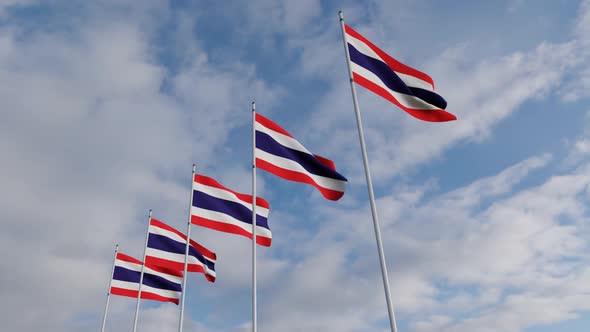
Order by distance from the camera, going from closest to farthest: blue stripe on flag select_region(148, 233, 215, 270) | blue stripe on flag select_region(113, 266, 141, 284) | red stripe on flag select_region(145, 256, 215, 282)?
1. red stripe on flag select_region(145, 256, 215, 282)
2. blue stripe on flag select_region(148, 233, 215, 270)
3. blue stripe on flag select_region(113, 266, 141, 284)

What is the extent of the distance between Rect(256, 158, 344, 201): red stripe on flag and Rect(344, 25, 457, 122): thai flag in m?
4.02

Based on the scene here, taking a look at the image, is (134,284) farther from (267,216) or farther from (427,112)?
(427,112)

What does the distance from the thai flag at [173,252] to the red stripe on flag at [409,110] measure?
1671 cm

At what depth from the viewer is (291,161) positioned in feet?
56.2

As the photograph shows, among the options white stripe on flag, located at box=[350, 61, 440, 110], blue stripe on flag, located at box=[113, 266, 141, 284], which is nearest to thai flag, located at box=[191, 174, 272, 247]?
white stripe on flag, located at box=[350, 61, 440, 110]

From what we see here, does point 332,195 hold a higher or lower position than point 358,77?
lower

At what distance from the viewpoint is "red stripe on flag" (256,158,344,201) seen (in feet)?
53.4

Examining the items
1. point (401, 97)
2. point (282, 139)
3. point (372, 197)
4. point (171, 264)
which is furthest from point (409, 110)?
point (171, 264)

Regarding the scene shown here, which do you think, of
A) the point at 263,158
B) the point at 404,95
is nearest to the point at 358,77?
the point at 404,95

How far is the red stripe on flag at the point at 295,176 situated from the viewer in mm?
16266

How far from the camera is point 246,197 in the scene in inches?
869

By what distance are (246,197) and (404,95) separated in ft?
33.8

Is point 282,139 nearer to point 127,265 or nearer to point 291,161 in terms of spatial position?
point 291,161

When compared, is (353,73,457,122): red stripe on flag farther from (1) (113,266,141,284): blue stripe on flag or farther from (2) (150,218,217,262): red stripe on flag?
(1) (113,266,141,284): blue stripe on flag
